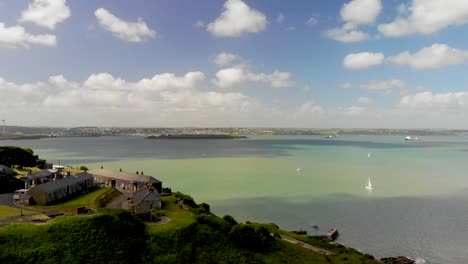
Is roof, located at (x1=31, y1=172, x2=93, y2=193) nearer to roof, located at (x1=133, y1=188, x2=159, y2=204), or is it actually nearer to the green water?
roof, located at (x1=133, y1=188, x2=159, y2=204)

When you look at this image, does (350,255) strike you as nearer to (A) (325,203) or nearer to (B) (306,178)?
(A) (325,203)

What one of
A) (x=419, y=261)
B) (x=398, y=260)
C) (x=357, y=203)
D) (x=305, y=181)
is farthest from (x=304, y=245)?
(x=305, y=181)

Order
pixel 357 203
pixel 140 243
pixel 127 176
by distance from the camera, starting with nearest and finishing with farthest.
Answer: pixel 140 243, pixel 127 176, pixel 357 203

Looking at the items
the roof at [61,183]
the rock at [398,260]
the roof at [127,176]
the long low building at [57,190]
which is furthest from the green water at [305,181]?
the rock at [398,260]

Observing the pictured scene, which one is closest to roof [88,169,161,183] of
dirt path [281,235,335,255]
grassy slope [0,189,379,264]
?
grassy slope [0,189,379,264]

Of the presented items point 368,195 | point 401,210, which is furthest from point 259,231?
point 368,195

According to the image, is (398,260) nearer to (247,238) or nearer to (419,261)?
(419,261)
